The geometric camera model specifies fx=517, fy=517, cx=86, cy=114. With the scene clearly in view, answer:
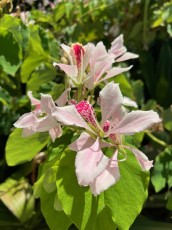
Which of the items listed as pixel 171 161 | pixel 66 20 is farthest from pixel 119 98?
pixel 66 20

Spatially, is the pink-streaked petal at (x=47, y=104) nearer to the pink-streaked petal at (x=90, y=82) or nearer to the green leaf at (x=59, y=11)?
the pink-streaked petal at (x=90, y=82)

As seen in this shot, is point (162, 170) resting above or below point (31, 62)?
below

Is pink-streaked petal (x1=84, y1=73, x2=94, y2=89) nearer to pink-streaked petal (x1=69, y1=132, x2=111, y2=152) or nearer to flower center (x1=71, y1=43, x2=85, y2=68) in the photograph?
flower center (x1=71, y1=43, x2=85, y2=68)

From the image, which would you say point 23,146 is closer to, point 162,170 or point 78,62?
point 78,62

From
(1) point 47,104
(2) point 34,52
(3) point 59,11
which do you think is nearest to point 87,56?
(1) point 47,104

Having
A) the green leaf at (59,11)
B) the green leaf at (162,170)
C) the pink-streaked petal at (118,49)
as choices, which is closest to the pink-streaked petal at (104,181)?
the pink-streaked petal at (118,49)

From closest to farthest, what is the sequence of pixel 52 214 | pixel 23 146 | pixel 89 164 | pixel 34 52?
pixel 89 164 < pixel 52 214 < pixel 23 146 < pixel 34 52

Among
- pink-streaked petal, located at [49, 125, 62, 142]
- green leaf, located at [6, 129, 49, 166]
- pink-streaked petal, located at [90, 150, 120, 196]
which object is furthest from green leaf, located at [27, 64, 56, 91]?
pink-streaked petal, located at [90, 150, 120, 196]
